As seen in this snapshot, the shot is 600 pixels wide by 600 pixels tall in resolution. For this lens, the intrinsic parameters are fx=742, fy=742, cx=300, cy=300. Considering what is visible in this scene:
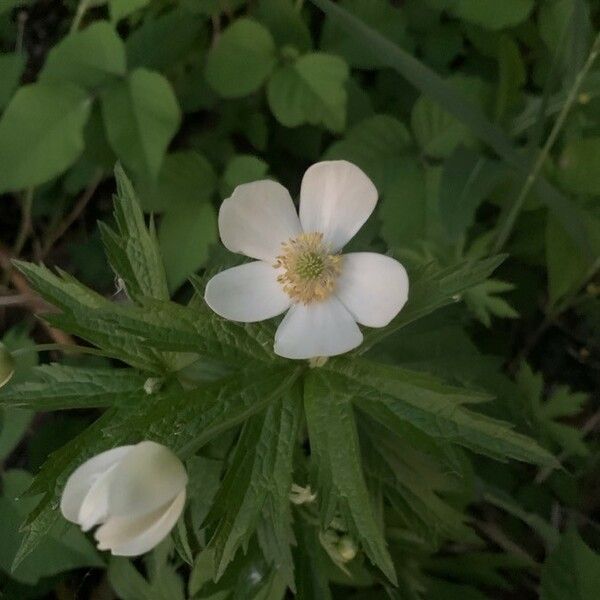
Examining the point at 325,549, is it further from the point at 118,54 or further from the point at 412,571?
the point at 118,54

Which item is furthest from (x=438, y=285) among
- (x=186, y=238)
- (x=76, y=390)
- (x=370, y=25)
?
(x=370, y=25)

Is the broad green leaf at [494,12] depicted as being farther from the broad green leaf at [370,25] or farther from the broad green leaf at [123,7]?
the broad green leaf at [123,7]

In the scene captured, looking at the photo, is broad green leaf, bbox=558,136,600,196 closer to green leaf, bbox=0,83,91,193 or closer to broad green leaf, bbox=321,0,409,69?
broad green leaf, bbox=321,0,409,69

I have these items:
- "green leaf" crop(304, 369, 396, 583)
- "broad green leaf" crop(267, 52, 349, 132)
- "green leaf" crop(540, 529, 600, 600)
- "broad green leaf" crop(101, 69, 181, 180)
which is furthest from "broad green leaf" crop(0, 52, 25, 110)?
"green leaf" crop(540, 529, 600, 600)

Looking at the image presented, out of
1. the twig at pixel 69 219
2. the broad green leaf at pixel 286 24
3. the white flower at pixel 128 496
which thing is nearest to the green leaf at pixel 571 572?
the white flower at pixel 128 496

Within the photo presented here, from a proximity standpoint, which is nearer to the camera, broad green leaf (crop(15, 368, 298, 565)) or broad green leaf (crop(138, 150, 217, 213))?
broad green leaf (crop(15, 368, 298, 565))

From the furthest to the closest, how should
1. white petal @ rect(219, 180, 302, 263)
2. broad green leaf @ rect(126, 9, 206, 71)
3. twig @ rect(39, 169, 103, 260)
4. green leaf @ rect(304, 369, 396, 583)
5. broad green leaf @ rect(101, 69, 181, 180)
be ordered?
1. twig @ rect(39, 169, 103, 260)
2. broad green leaf @ rect(126, 9, 206, 71)
3. broad green leaf @ rect(101, 69, 181, 180)
4. white petal @ rect(219, 180, 302, 263)
5. green leaf @ rect(304, 369, 396, 583)
